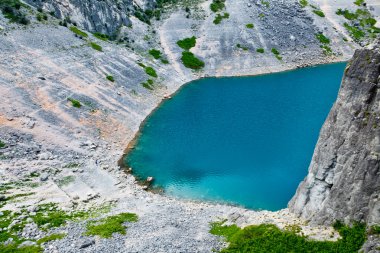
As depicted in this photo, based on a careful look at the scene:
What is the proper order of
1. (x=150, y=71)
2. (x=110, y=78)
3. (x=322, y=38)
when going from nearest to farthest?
(x=110, y=78) → (x=150, y=71) → (x=322, y=38)

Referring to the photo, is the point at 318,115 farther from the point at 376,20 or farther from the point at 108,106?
the point at 376,20

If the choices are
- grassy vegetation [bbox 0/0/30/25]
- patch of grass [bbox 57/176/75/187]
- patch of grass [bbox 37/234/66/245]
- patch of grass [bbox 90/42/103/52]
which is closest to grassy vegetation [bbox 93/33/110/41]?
patch of grass [bbox 90/42/103/52]

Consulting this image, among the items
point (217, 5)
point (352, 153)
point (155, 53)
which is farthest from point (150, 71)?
point (352, 153)

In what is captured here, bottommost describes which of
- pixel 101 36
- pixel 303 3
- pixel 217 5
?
pixel 101 36

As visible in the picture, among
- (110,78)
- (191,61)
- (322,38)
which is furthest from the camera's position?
(322,38)

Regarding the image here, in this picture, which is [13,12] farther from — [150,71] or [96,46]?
[150,71]

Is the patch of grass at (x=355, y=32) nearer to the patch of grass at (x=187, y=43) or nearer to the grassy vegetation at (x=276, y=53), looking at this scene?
the grassy vegetation at (x=276, y=53)

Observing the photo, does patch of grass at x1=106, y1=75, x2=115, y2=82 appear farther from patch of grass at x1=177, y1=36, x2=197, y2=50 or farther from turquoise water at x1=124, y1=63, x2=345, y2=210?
patch of grass at x1=177, y1=36, x2=197, y2=50

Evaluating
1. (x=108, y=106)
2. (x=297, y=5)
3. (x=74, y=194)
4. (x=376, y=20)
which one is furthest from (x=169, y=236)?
(x=376, y=20)
